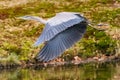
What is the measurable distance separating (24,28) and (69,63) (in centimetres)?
1216

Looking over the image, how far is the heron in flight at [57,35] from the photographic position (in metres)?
11.7

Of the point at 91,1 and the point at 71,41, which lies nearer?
the point at 71,41

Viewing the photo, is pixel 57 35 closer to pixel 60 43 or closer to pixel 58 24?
pixel 60 43

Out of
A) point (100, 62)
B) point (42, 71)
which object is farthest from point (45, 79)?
point (100, 62)

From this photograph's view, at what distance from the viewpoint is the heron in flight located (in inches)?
460

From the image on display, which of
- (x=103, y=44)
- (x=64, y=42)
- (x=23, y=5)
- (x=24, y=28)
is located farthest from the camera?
(x=23, y=5)

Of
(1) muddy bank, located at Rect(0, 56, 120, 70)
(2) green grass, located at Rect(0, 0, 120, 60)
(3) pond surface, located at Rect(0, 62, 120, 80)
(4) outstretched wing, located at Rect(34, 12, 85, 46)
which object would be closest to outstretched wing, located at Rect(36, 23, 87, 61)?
(4) outstretched wing, located at Rect(34, 12, 85, 46)

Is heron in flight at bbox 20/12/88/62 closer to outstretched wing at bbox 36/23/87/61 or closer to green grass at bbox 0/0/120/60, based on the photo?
outstretched wing at bbox 36/23/87/61

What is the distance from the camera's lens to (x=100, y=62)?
142 feet

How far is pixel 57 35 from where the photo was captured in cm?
1248

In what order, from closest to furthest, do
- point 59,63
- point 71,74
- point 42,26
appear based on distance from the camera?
point 71,74, point 59,63, point 42,26

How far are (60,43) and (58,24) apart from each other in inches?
24.5

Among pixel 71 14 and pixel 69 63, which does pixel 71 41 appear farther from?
pixel 69 63

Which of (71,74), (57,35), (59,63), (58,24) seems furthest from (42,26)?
(58,24)
